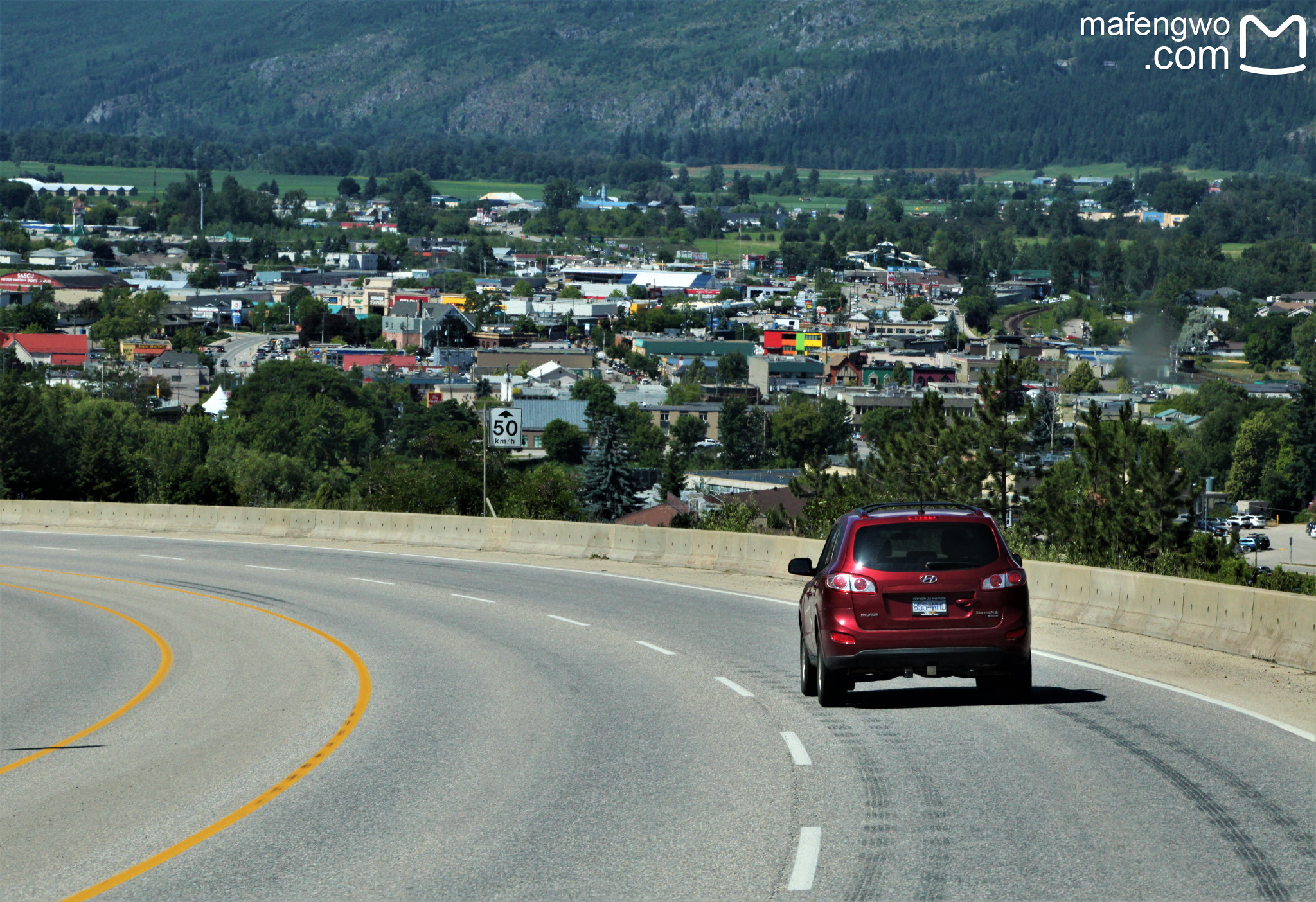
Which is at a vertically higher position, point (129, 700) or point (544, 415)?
point (544, 415)

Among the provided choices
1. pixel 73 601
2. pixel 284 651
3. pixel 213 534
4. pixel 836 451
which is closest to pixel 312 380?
pixel 836 451

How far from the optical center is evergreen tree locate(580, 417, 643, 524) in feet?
248

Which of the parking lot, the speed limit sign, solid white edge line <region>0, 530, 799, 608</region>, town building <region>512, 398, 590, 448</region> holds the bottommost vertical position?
the parking lot

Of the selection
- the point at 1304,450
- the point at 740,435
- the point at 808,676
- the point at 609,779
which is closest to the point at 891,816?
the point at 609,779

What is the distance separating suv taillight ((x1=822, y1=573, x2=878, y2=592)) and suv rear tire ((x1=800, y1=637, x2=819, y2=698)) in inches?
48.5

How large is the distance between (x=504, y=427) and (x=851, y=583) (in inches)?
892

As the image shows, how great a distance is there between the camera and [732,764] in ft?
40.1

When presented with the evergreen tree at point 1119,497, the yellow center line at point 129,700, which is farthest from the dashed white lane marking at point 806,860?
the evergreen tree at point 1119,497

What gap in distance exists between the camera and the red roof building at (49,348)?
181250 mm

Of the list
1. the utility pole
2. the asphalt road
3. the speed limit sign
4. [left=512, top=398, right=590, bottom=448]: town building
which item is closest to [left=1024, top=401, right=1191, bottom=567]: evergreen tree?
the utility pole

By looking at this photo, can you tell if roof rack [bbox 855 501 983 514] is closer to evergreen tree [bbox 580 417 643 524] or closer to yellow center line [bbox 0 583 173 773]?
yellow center line [bbox 0 583 173 773]

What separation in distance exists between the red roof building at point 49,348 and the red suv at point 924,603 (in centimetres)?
17457

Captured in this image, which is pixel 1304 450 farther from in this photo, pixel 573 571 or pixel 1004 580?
pixel 1004 580

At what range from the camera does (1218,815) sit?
10.1m
